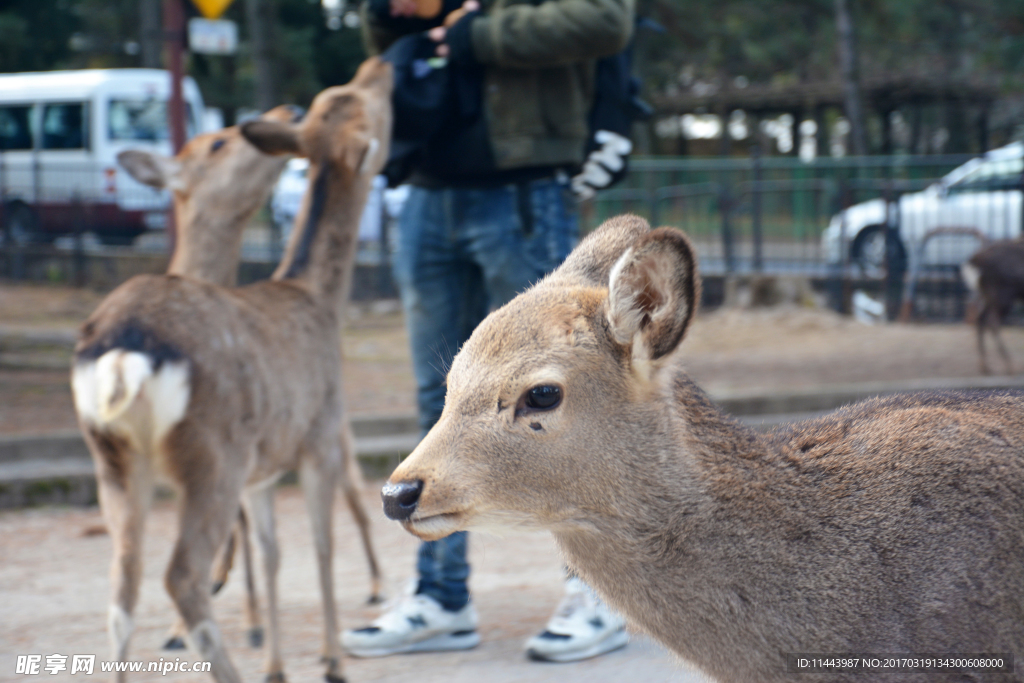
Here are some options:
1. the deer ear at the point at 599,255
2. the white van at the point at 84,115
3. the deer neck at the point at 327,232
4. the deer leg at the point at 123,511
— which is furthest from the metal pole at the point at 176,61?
the white van at the point at 84,115

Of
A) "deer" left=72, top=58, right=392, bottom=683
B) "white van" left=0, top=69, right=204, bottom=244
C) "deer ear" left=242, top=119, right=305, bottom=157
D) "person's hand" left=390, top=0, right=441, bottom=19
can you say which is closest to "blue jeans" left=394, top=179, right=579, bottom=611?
"deer" left=72, top=58, right=392, bottom=683

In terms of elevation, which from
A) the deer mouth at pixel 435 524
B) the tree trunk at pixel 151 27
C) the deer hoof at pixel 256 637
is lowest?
the deer hoof at pixel 256 637

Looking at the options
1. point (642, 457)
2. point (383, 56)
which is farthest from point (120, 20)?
point (642, 457)

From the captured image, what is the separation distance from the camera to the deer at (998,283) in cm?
1011

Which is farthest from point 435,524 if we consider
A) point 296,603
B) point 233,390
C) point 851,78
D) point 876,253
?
point 851,78

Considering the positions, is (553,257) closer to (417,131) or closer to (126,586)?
(417,131)

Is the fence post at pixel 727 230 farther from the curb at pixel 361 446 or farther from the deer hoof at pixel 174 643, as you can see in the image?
the deer hoof at pixel 174 643

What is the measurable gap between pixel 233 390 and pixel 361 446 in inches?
133

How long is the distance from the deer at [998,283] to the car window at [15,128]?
65.3 ft

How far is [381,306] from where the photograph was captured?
15.2 m

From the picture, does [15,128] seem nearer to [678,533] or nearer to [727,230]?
[727,230]

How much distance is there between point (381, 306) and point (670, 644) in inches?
518

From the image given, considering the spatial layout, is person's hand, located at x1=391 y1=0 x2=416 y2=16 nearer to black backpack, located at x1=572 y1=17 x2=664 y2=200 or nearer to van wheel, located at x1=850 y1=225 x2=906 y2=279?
black backpack, located at x1=572 y1=17 x2=664 y2=200

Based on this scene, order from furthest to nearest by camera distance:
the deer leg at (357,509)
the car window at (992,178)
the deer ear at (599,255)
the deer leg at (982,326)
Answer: the car window at (992,178), the deer leg at (982,326), the deer leg at (357,509), the deer ear at (599,255)
